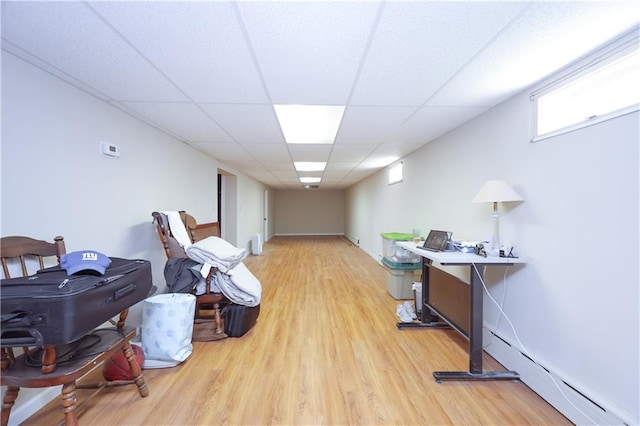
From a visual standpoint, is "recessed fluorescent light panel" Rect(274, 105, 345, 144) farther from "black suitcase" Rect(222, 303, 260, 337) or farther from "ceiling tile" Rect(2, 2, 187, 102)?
"black suitcase" Rect(222, 303, 260, 337)

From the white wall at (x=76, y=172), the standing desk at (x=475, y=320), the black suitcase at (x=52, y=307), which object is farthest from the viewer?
the standing desk at (x=475, y=320)

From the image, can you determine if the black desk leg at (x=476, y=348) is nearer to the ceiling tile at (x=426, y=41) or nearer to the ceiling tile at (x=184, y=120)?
the ceiling tile at (x=426, y=41)

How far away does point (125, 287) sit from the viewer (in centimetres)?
143

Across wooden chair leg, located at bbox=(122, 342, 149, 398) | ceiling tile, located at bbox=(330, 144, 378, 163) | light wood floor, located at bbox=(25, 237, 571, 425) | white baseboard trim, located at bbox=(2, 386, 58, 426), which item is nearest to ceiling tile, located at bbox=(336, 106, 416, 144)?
ceiling tile, located at bbox=(330, 144, 378, 163)

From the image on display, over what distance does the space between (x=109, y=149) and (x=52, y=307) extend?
146 centimetres

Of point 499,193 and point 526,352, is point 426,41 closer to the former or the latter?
point 499,193

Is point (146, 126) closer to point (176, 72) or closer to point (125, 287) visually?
point (176, 72)

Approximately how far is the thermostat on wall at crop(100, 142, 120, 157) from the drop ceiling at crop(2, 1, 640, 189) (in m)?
0.35

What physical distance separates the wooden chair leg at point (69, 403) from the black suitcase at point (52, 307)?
1.02 ft

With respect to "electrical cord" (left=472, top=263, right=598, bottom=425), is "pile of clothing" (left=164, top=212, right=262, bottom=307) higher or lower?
higher

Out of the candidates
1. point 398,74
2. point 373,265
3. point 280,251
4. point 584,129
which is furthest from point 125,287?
point 280,251

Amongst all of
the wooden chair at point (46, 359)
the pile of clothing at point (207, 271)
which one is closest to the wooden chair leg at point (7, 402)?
the wooden chair at point (46, 359)

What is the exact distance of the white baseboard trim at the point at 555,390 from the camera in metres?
1.34

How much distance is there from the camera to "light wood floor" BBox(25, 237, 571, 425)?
4.88 ft
